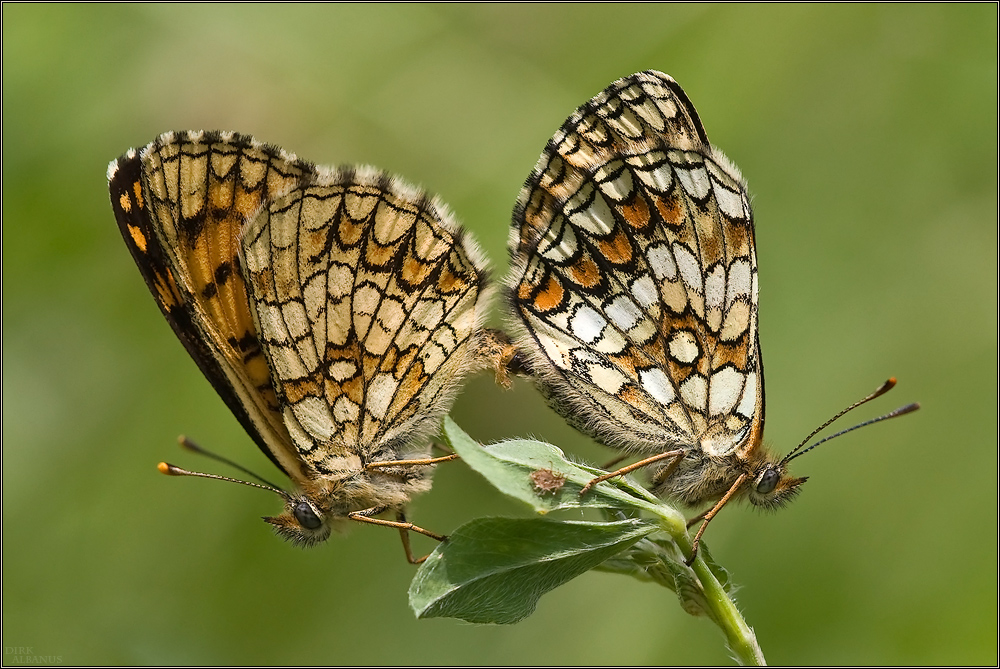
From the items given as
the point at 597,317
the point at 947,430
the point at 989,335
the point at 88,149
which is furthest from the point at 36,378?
the point at 989,335

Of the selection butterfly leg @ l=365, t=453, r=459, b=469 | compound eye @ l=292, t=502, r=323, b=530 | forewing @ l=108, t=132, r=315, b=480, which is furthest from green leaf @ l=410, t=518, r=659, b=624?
forewing @ l=108, t=132, r=315, b=480

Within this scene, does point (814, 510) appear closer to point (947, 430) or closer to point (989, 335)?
point (947, 430)

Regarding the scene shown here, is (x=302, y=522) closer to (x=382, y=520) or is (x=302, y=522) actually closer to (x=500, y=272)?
(x=382, y=520)

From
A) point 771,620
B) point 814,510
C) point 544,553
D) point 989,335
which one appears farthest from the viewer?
point 989,335

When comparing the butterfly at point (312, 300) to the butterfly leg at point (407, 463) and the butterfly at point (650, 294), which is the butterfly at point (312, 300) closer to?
the butterfly leg at point (407, 463)

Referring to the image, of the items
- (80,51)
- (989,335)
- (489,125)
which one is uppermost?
(80,51)

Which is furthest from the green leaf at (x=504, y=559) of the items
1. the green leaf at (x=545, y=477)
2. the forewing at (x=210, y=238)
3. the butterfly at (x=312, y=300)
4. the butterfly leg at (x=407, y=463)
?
the forewing at (x=210, y=238)
